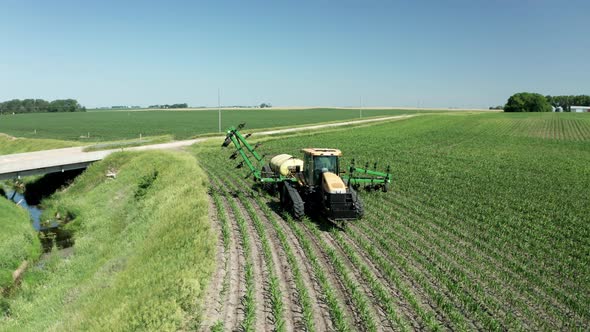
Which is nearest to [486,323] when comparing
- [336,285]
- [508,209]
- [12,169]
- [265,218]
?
[336,285]

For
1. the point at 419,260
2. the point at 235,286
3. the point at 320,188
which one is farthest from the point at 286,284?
the point at 320,188

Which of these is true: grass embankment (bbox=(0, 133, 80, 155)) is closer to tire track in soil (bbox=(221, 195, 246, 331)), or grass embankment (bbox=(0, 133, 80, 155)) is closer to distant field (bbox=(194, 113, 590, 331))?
distant field (bbox=(194, 113, 590, 331))

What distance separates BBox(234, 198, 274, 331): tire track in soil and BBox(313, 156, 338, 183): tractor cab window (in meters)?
3.76

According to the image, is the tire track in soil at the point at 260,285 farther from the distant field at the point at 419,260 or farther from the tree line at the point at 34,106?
the tree line at the point at 34,106

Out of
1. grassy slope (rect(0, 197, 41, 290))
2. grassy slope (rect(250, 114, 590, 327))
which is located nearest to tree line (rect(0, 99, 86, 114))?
grassy slope (rect(250, 114, 590, 327))

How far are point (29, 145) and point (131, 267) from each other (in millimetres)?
49189

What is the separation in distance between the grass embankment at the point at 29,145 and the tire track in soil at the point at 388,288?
45.4 m

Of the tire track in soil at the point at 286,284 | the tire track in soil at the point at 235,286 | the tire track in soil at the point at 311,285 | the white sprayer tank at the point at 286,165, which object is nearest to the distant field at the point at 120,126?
the white sprayer tank at the point at 286,165

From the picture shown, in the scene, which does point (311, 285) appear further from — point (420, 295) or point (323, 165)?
point (323, 165)

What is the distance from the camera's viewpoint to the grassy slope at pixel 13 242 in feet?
52.1

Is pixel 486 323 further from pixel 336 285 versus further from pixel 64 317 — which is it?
pixel 64 317

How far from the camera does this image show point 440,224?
55.0 feet

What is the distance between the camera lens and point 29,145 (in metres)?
50.9

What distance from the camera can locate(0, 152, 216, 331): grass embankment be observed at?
942 cm
